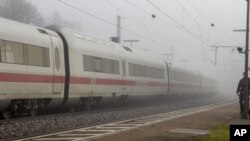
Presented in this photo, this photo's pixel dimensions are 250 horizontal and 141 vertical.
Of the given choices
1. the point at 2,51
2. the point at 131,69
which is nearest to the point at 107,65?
the point at 131,69

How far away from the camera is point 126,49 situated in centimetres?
3025

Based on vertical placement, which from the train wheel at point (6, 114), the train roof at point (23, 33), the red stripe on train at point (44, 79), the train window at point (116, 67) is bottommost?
the train wheel at point (6, 114)

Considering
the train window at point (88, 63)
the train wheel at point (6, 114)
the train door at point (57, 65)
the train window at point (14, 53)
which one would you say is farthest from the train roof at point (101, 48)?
Answer: the train wheel at point (6, 114)

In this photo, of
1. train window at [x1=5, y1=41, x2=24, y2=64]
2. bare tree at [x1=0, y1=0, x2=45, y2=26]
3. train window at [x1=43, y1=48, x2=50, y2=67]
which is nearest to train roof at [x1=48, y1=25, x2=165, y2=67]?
train window at [x1=43, y1=48, x2=50, y2=67]

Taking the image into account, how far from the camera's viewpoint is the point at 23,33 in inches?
691

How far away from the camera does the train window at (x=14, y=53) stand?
16.5 m

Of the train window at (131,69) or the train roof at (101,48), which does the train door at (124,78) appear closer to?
the train roof at (101,48)

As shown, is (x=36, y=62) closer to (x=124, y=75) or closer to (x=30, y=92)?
(x=30, y=92)

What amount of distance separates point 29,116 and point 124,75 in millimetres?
9713

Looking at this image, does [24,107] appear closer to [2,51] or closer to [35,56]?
[35,56]

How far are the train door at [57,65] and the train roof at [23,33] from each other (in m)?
0.43

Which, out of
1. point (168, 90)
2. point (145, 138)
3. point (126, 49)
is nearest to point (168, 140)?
point (145, 138)

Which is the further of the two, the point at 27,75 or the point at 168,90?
the point at 168,90

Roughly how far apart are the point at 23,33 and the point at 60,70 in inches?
113
